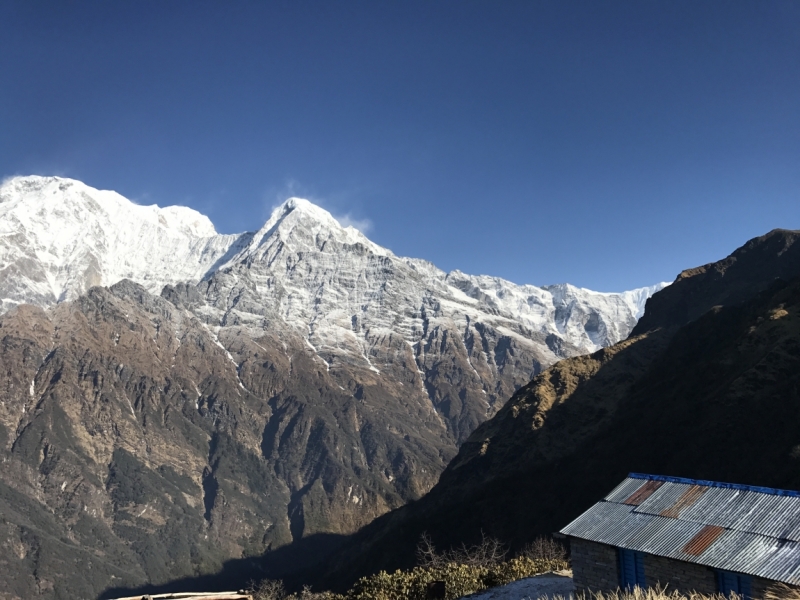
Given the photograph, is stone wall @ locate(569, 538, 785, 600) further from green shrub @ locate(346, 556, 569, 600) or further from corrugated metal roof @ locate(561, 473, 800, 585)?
green shrub @ locate(346, 556, 569, 600)

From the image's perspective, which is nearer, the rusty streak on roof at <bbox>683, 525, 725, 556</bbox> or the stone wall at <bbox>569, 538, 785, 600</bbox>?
the stone wall at <bbox>569, 538, 785, 600</bbox>

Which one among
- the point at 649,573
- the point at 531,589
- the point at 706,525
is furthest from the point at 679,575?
the point at 531,589

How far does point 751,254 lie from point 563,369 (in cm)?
5266

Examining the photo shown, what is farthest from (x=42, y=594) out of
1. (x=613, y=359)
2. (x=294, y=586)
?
(x=613, y=359)

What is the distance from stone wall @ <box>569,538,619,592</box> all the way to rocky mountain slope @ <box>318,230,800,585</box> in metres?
44.6

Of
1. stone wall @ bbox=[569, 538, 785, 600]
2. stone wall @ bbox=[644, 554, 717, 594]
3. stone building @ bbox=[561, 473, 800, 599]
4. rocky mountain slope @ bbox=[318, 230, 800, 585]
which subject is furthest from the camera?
rocky mountain slope @ bbox=[318, 230, 800, 585]

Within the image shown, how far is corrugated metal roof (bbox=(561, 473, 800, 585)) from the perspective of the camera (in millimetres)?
21891

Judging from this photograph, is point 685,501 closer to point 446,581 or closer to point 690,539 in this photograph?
point 690,539

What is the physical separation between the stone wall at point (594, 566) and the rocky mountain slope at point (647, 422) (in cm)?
4456

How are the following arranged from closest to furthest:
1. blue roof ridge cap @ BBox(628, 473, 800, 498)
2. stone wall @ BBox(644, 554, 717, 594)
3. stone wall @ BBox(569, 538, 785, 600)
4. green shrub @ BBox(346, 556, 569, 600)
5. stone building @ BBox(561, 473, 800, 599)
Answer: stone building @ BBox(561, 473, 800, 599) → stone wall @ BBox(569, 538, 785, 600) → stone wall @ BBox(644, 554, 717, 594) → blue roof ridge cap @ BBox(628, 473, 800, 498) → green shrub @ BBox(346, 556, 569, 600)

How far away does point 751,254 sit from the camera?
137 metres

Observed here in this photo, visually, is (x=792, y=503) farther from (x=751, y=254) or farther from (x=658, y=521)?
(x=751, y=254)

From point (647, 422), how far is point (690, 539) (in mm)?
74421

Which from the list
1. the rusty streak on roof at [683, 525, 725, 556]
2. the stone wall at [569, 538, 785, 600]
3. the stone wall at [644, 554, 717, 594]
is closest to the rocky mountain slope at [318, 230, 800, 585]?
the rusty streak on roof at [683, 525, 725, 556]
